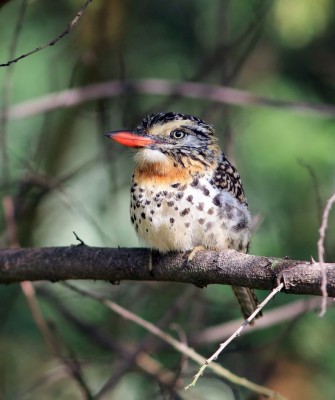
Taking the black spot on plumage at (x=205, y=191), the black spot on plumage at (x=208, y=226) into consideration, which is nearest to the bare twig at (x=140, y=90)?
the black spot on plumage at (x=205, y=191)

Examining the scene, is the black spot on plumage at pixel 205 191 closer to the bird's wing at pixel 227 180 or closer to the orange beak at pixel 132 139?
the bird's wing at pixel 227 180

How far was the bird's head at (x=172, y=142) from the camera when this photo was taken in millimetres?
3803

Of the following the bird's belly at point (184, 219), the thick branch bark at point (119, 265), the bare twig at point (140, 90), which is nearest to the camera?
the thick branch bark at point (119, 265)

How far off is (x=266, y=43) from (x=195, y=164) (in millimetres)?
2043

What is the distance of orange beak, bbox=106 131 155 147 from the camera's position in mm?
3777

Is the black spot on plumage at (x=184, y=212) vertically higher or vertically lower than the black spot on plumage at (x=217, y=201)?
lower

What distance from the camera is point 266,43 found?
5.63 meters

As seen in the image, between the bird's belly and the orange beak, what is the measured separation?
0.66 ft

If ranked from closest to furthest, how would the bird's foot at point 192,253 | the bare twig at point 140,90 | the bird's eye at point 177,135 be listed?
1. the bird's foot at point 192,253
2. the bird's eye at point 177,135
3. the bare twig at point 140,90

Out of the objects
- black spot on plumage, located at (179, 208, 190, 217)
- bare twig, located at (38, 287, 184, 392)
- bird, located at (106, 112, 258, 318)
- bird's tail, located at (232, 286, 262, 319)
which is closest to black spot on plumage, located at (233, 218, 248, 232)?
bird, located at (106, 112, 258, 318)

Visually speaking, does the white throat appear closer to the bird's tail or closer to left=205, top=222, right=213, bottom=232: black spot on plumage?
left=205, top=222, right=213, bottom=232: black spot on plumage

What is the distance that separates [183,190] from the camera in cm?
371

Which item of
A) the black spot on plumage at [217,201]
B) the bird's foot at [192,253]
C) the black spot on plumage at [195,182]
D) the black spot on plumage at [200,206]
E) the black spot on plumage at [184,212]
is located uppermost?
the black spot on plumage at [195,182]

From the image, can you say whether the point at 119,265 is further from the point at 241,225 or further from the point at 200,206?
the point at 241,225
